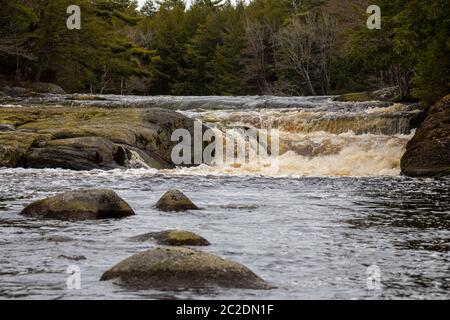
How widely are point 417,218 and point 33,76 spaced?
38999mm

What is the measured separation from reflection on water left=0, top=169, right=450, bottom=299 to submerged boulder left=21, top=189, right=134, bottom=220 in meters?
0.35

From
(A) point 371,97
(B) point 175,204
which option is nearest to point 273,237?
(B) point 175,204

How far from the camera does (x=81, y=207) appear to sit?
1116 cm

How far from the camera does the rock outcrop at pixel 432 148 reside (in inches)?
740

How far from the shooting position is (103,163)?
64.0 feet

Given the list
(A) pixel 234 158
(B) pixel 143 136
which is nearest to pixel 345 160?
(A) pixel 234 158

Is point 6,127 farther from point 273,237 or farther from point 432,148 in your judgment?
point 273,237

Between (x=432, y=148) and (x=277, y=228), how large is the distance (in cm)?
974

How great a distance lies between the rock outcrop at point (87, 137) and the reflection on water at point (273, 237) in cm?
258

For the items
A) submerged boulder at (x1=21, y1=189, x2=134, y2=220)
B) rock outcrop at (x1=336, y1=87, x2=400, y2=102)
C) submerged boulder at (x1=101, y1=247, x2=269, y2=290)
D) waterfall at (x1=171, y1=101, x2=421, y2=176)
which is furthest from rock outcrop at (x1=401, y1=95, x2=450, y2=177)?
rock outcrop at (x1=336, y1=87, x2=400, y2=102)

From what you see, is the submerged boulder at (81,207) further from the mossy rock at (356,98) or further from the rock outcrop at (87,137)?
the mossy rock at (356,98)

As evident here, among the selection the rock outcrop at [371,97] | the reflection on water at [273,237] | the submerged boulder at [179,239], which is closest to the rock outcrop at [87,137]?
the reflection on water at [273,237]

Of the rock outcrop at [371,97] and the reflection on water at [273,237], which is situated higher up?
the rock outcrop at [371,97]
